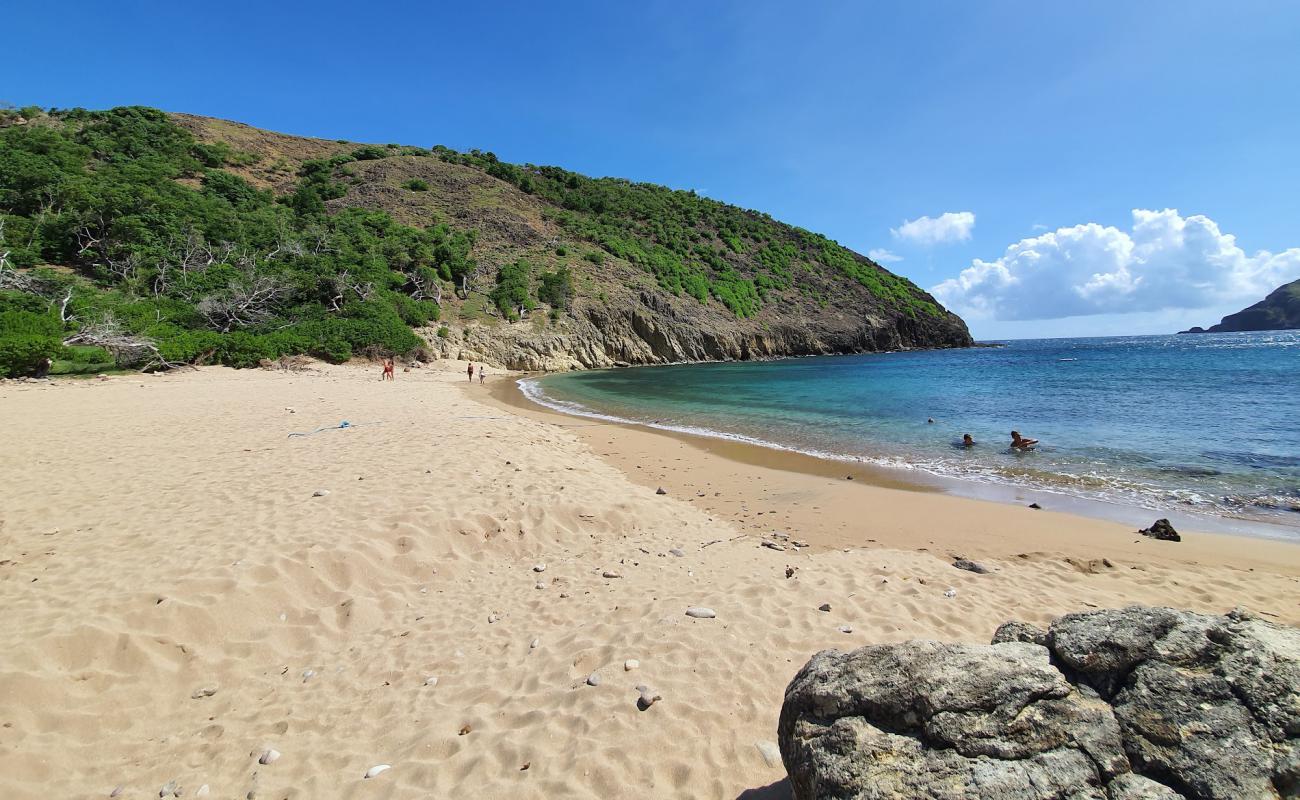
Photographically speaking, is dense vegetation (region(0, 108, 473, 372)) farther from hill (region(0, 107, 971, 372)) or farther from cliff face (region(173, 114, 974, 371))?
cliff face (region(173, 114, 974, 371))

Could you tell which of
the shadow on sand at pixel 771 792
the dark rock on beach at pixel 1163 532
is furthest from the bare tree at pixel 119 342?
the dark rock on beach at pixel 1163 532

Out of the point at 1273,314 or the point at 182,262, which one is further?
the point at 1273,314

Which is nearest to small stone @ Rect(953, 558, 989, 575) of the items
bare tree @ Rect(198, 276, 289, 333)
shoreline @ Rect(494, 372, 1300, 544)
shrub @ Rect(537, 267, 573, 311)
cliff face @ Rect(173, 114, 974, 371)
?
shoreline @ Rect(494, 372, 1300, 544)

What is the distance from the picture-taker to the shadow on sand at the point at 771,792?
2.63 metres

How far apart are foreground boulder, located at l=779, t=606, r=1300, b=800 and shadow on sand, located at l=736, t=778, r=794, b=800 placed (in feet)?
1.85

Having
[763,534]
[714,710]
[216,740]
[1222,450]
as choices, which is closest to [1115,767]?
[714,710]

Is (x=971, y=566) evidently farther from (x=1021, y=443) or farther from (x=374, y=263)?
(x=374, y=263)

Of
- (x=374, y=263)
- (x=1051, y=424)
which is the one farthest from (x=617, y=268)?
(x=1051, y=424)

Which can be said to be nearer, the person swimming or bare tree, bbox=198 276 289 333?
the person swimming

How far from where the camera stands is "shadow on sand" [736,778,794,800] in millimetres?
2634

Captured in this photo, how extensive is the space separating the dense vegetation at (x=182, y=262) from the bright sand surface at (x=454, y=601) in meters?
18.5

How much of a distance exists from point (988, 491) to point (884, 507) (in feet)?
9.17

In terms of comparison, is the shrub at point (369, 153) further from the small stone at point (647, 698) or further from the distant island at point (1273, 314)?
the distant island at point (1273, 314)

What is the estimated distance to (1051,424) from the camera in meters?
16.8
